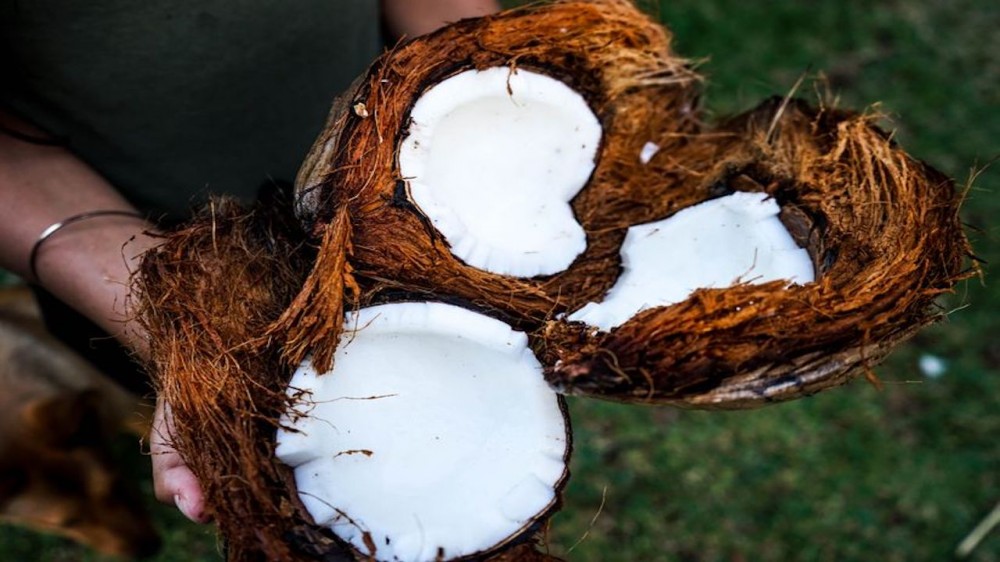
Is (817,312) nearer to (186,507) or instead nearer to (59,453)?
(186,507)

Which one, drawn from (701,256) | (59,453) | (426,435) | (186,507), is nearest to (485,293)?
(426,435)

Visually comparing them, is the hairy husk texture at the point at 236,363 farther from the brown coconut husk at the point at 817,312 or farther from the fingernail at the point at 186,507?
the brown coconut husk at the point at 817,312

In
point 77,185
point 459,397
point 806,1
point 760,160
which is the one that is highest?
point 77,185

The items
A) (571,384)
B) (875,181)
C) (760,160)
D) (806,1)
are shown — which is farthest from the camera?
(806,1)

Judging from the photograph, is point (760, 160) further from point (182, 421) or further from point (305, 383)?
point (182, 421)

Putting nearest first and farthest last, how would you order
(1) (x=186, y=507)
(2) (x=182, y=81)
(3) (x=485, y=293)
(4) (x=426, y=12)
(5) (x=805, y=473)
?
1. (1) (x=186, y=507)
2. (3) (x=485, y=293)
3. (2) (x=182, y=81)
4. (4) (x=426, y=12)
5. (5) (x=805, y=473)

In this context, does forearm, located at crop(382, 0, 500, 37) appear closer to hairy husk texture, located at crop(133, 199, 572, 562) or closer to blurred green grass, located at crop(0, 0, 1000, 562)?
hairy husk texture, located at crop(133, 199, 572, 562)

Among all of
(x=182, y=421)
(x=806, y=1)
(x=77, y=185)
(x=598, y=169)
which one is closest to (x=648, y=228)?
(x=598, y=169)
